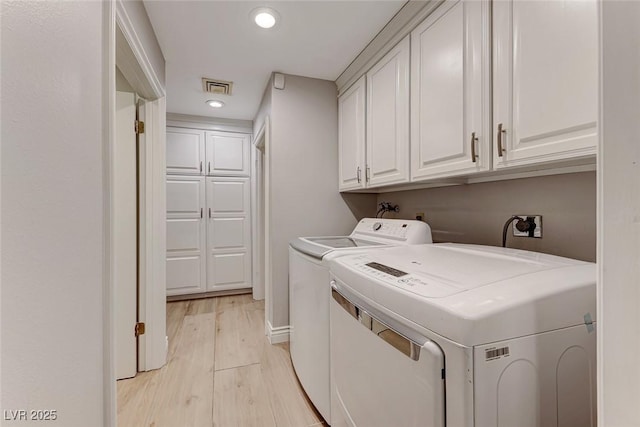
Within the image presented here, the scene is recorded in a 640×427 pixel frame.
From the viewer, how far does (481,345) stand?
592 mm

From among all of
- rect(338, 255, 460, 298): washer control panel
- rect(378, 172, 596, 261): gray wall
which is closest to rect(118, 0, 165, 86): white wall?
rect(338, 255, 460, 298): washer control panel

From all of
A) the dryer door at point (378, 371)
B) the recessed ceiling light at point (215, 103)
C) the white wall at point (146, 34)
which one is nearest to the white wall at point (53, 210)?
the white wall at point (146, 34)

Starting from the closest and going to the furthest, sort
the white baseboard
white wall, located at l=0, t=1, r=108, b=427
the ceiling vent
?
white wall, located at l=0, t=1, r=108, b=427
the white baseboard
the ceiling vent

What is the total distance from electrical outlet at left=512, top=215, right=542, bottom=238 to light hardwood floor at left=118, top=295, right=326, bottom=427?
4.60ft

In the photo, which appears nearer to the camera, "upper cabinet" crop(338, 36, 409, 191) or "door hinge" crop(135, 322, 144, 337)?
"upper cabinet" crop(338, 36, 409, 191)

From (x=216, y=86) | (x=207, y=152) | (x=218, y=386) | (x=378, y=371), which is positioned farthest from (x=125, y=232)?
(x=207, y=152)

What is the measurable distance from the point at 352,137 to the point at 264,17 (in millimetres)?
1028

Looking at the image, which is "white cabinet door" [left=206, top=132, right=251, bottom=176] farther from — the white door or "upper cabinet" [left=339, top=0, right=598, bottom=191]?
"upper cabinet" [left=339, top=0, right=598, bottom=191]

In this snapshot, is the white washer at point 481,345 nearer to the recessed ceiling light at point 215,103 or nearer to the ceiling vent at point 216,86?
the ceiling vent at point 216,86

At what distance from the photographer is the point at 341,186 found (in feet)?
8.00

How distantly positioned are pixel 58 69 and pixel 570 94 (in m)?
1.47

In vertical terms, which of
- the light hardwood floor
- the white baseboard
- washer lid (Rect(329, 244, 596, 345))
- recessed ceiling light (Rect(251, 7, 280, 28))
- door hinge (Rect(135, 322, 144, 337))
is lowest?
the light hardwood floor

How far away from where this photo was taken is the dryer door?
0.66 m

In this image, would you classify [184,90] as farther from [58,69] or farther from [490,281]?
[490,281]
